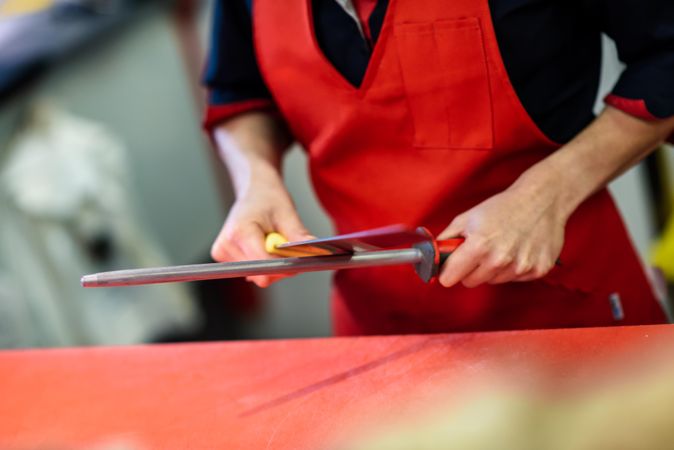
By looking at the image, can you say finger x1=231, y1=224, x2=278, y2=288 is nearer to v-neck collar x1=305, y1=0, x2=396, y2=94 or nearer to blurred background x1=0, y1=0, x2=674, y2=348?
v-neck collar x1=305, y1=0, x2=396, y2=94

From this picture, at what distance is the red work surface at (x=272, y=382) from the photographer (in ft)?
2.09

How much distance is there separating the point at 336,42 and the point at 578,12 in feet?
0.77

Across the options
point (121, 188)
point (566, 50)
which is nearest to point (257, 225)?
point (566, 50)

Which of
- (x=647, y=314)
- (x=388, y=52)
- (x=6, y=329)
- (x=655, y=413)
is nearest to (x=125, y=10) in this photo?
(x=6, y=329)

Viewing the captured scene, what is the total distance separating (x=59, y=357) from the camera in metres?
0.83

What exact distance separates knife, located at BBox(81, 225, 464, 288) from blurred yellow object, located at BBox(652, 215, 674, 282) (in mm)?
847

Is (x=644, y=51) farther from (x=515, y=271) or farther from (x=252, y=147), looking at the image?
(x=252, y=147)

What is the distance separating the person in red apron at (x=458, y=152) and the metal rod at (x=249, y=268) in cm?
5

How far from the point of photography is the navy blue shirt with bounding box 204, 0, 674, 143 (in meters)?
0.70

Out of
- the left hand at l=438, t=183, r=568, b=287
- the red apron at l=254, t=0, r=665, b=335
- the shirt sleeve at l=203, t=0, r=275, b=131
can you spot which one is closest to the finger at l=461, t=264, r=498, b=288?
the left hand at l=438, t=183, r=568, b=287

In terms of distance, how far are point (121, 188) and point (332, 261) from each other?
127cm

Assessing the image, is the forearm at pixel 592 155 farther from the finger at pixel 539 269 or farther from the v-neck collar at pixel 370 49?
the v-neck collar at pixel 370 49

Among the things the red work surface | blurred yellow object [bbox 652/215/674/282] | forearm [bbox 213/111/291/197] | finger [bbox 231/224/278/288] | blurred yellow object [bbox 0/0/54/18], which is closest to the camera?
the red work surface

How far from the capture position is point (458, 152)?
76 cm
